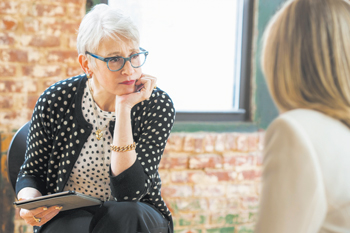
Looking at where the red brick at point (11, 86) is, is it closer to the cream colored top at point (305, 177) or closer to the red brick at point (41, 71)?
the red brick at point (41, 71)

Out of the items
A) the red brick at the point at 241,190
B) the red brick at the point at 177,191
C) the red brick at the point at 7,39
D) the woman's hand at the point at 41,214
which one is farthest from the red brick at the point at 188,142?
the red brick at the point at 7,39

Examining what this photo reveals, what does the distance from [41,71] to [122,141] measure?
0.93 metres

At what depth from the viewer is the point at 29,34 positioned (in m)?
1.81

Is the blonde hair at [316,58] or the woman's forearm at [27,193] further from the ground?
the blonde hair at [316,58]

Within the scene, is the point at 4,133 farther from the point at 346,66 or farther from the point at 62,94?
the point at 346,66

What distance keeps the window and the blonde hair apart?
145 cm

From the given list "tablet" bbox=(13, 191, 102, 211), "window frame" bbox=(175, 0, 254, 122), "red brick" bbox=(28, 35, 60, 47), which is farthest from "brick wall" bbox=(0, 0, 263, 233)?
"tablet" bbox=(13, 191, 102, 211)

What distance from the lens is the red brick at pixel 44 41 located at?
1812 mm

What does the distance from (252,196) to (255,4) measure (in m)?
1.26

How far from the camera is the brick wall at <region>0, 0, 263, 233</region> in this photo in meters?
1.80

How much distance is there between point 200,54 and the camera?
2.17m

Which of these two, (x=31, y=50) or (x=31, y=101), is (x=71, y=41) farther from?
(x=31, y=101)

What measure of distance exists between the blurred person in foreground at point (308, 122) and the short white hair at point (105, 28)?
0.64 m

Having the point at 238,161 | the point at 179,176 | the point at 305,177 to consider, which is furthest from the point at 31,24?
the point at 305,177
